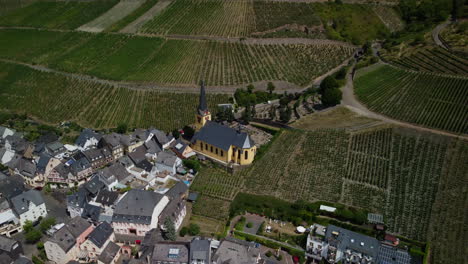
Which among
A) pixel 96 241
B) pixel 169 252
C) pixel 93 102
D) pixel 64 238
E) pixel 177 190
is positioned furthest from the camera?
pixel 93 102

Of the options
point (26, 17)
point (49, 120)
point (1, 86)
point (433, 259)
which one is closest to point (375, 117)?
point (433, 259)

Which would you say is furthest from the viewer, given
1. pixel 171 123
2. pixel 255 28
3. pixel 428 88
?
pixel 255 28

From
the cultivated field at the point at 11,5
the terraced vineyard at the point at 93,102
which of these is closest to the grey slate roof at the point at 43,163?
the terraced vineyard at the point at 93,102

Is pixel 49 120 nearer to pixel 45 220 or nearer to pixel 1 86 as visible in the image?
pixel 1 86

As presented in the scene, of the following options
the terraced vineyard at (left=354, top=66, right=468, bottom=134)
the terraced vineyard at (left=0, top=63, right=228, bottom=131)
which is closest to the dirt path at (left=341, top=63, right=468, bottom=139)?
the terraced vineyard at (left=354, top=66, right=468, bottom=134)

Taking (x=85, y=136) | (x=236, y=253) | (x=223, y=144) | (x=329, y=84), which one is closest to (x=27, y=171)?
(x=85, y=136)

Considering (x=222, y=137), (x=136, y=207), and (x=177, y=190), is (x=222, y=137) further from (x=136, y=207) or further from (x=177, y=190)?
(x=136, y=207)
